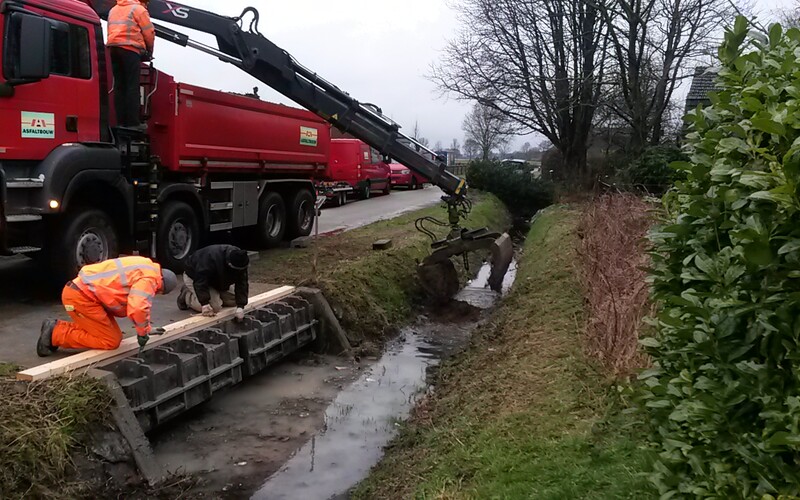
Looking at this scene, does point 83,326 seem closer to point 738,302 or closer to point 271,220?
point 738,302

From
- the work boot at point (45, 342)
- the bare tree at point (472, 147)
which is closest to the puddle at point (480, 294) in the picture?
the work boot at point (45, 342)

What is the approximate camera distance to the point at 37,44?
662 cm

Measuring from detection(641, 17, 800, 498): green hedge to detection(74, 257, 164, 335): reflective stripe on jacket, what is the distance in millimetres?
4034

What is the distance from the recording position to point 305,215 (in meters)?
13.5

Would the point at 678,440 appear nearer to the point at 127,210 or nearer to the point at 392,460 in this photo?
the point at 392,460

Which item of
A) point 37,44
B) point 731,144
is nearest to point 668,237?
point 731,144

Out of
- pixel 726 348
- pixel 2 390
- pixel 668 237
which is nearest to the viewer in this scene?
pixel 726 348

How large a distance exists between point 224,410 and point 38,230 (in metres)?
2.78

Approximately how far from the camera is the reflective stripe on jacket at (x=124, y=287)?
537 cm

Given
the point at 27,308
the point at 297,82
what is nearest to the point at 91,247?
the point at 27,308

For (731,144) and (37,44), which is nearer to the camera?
(731,144)

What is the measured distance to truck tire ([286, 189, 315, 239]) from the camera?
12.9 metres

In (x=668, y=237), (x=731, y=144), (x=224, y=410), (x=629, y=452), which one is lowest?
(x=224, y=410)

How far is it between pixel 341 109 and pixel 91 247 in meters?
5.07
